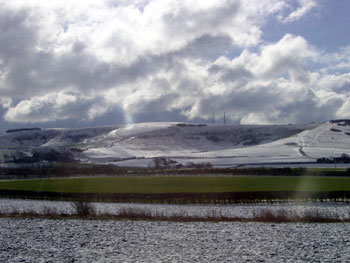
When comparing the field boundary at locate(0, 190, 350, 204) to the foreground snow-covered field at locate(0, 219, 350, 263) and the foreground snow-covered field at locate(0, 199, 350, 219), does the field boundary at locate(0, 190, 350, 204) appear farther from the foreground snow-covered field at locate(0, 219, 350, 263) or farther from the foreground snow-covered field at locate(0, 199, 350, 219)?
the foreground snow-covered field at locate(0, 219, 350, 263)

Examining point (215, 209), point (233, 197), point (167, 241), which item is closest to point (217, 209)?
point (215, 209)

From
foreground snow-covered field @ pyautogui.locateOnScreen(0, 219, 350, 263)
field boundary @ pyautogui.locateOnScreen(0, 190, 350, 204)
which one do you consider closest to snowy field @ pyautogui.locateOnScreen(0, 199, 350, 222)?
field boundary @ pyautogui.locateOnScreen(0, 190, 350, 204)

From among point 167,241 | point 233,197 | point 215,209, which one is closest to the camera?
point 167,241

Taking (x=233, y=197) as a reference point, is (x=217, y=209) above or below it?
below

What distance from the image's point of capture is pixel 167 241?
1897 centimetres

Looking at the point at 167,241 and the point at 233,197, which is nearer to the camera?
the point at 167,241

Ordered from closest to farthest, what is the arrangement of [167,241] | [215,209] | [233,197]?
[167,241]
[215,209]
[233,197]

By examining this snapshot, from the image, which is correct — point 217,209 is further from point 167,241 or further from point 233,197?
point 167,241

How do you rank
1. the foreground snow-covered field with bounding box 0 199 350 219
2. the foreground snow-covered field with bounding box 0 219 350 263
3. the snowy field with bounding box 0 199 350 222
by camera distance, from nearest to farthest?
the foreground snow-covered field with bounding box 0 219 350 263, the foreground snow-covered field with bounding box 0 199 350 219, the snowy field with bounding box 0 199 350 222

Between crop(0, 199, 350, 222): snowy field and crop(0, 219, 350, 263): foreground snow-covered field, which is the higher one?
crop(0, 219, 350, 263): foreground snow-covered field

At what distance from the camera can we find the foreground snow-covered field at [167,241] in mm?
15945

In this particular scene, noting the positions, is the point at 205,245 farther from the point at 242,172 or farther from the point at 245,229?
the point at 242,172

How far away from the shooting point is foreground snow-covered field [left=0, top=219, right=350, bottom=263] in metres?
15.9

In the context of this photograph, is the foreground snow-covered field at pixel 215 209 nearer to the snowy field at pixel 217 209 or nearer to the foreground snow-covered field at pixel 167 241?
the snowy field at pixel 217 209
